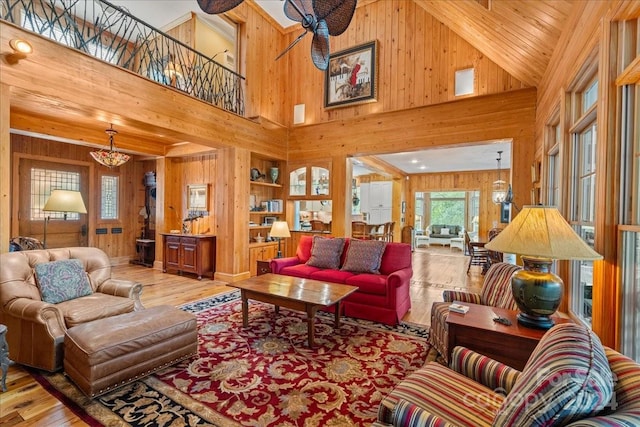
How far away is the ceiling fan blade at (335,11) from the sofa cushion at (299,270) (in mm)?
2972

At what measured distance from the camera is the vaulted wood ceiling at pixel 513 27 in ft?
8.52

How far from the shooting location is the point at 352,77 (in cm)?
592

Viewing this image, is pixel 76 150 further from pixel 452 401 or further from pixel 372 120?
pixel 452 401

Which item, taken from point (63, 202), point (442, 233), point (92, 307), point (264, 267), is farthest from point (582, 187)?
point (442, 233)

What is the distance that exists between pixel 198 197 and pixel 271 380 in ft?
16.9

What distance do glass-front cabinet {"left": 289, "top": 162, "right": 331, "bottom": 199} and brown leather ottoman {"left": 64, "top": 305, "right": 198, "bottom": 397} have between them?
13.9 feet

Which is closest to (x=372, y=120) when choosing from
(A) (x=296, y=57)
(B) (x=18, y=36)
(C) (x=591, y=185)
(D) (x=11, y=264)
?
(A) (x=296, y=57)

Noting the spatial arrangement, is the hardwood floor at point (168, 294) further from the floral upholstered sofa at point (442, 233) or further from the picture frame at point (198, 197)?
the floral upholstered sofa at point (442, 233)

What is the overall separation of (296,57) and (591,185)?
6.02m

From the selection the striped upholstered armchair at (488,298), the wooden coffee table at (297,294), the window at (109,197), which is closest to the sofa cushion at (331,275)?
the wooden coffee table at (297,294)

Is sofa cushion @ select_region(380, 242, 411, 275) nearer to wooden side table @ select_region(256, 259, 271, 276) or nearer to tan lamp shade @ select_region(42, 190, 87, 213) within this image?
wooden side table @ select_region(256, 259, 271, 276)

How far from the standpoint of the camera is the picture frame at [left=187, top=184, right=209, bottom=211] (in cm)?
646

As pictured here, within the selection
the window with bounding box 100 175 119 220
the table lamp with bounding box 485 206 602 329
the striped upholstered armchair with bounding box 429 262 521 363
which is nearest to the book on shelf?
the striped upholstered armchair with bounding box 429 262 521 363

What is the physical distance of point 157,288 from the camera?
5.05m
